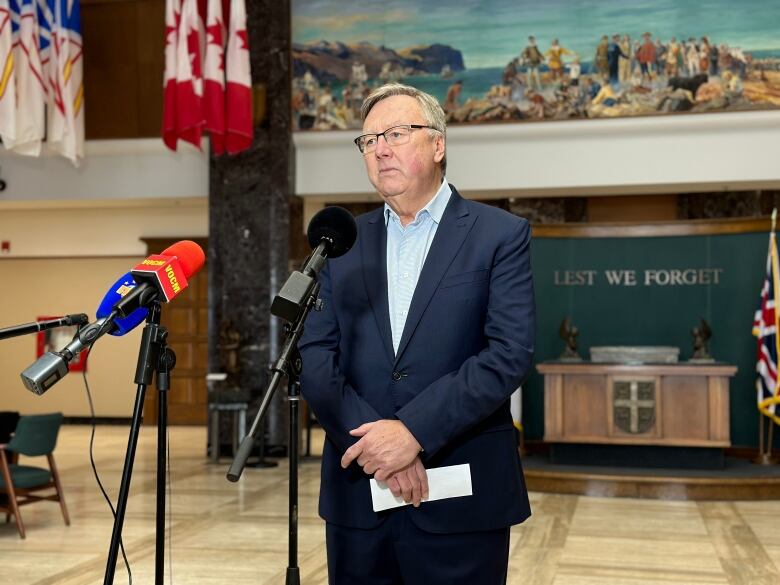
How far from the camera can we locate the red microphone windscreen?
9.18 feet

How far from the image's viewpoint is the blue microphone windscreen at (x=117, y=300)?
8.74 feet

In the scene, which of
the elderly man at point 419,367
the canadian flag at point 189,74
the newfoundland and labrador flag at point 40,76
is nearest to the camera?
the elderly man at point 419,367

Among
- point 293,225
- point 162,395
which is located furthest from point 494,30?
point 162,395

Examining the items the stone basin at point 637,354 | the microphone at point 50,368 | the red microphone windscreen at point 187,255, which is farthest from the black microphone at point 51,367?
the stone basin at point 637,354

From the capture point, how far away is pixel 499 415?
8.04 feet

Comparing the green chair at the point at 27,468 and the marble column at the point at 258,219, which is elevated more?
the marble column at the point at 258,219

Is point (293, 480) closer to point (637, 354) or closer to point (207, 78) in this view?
point (637, 354)

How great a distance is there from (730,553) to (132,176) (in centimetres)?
956

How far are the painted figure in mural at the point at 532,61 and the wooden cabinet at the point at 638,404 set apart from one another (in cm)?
373

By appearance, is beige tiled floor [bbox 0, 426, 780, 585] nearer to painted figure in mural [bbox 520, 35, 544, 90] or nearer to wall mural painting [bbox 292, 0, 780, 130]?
wall mural painting [bbox 292, 0, 780, 130]

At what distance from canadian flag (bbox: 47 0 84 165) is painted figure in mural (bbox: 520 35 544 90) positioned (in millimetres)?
5487

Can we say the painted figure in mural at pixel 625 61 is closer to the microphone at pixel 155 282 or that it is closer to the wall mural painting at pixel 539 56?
the wall mural painting at pixel 539 56

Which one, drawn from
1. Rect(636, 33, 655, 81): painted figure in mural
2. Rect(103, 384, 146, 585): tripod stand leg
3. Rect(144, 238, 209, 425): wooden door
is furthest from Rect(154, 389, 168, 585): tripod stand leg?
Rect(144, 238, 209, 425): wooden door

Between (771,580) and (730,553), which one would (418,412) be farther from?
(730,553)
